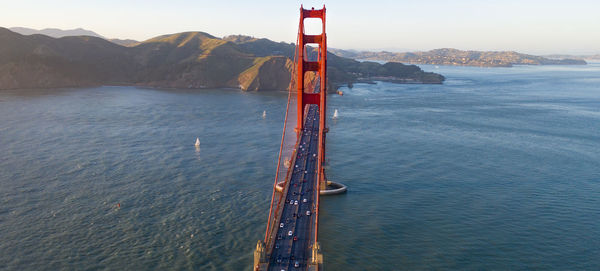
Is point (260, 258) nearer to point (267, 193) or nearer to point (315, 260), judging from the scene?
point (315, 260)

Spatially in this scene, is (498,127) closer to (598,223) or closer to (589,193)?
(589,193)

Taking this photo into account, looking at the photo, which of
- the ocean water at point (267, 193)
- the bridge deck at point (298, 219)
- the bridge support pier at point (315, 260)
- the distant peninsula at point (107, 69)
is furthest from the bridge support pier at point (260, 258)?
the distant peninsula at point (107, 69)

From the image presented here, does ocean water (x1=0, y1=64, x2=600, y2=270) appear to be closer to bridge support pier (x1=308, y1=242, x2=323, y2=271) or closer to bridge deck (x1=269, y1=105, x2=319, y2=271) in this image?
bridge deck (x1=269, y1=105, x2=319, y2=271)

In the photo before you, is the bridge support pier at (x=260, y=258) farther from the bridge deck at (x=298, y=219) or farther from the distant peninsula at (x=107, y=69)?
the distant peninsula at (x=107, y=69)

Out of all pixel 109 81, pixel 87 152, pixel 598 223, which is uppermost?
pixel 109 81

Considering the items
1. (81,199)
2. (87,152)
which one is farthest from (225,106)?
(81,199)

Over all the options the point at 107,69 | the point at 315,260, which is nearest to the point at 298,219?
the point at 315,260

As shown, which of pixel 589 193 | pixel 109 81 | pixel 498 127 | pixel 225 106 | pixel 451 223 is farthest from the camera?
pixel 109 81
